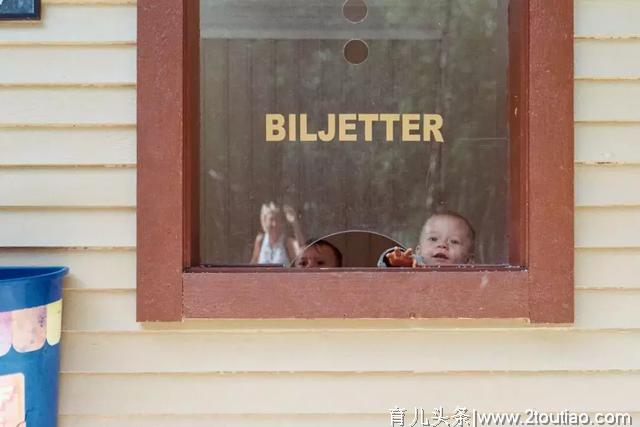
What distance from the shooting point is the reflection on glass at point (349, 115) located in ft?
5.92

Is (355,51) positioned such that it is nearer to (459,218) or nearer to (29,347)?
(459,218)

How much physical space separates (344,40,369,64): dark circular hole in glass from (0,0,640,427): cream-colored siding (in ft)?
1.88

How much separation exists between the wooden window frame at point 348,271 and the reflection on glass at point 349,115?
128 mm

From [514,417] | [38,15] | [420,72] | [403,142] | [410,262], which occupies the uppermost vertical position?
[38,15]

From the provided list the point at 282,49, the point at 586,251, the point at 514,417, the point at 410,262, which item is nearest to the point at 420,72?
the point at 282,49

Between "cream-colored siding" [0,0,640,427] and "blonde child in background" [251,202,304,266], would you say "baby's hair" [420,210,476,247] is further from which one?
"blonde child in background" [251,202,304,266]

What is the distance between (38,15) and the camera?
5.62 ft

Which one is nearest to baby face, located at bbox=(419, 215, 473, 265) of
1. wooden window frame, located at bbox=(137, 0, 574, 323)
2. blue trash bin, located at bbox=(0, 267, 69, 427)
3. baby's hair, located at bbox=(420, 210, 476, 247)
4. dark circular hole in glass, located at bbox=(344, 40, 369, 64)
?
baby's hair, located at bbox=(420, 210, 476, 247)

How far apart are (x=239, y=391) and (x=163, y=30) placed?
981 mm

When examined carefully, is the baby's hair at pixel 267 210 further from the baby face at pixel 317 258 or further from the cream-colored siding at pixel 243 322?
the cream-colored siding at pixel 243 322

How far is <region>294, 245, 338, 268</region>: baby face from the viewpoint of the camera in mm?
1787

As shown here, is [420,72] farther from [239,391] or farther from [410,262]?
[239,391]

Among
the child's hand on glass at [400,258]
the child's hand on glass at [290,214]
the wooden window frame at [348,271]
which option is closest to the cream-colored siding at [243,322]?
the wooden window frame at [348,271]

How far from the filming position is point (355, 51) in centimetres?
181
